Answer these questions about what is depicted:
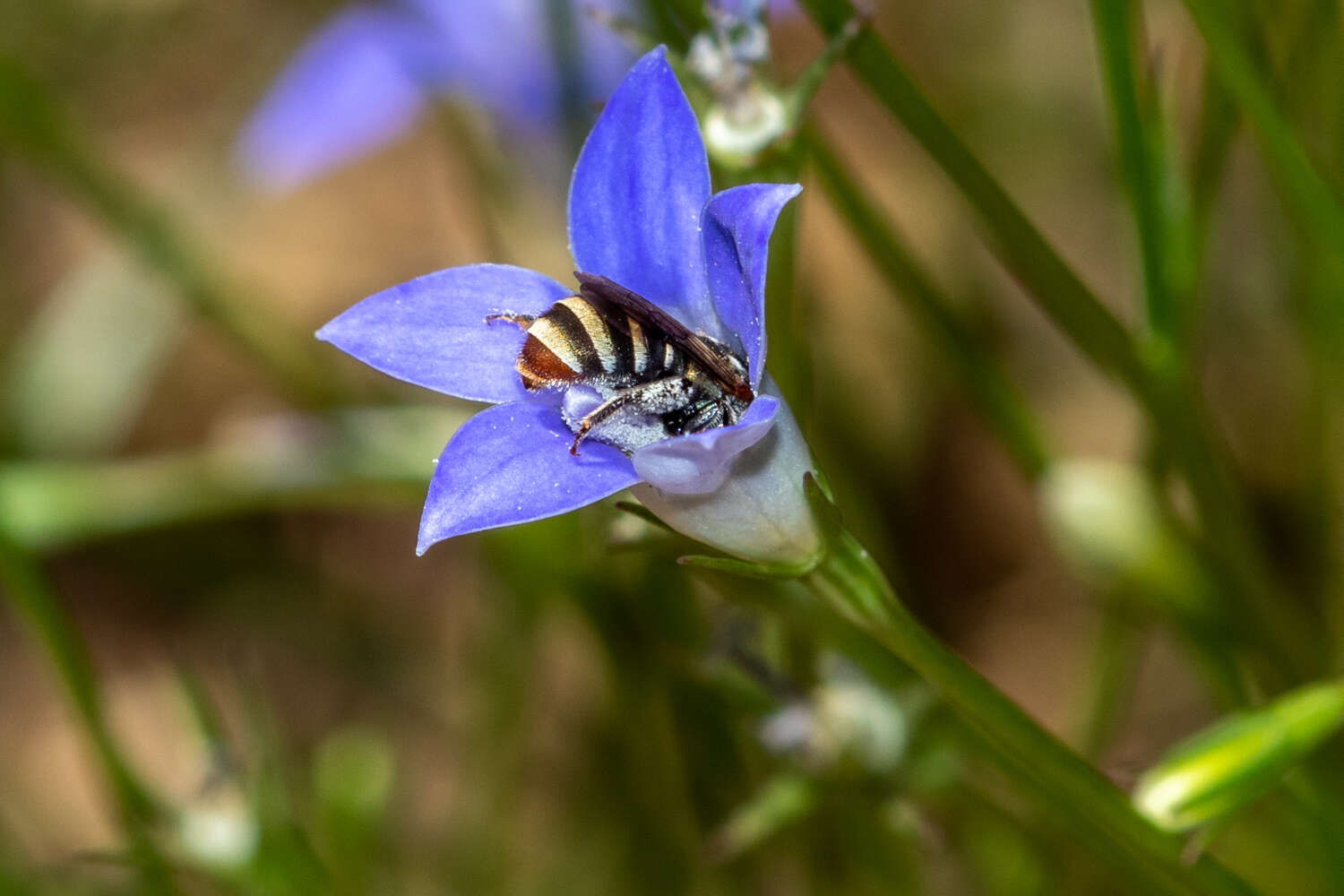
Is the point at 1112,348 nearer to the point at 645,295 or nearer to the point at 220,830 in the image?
the point at 645,295

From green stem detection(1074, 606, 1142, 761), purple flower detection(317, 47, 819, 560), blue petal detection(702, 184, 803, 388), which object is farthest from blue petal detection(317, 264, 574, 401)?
green stem detection(1074, 606, 1142, 761)

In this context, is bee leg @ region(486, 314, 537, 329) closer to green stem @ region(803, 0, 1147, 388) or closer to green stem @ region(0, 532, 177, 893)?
green stem @ region(803, 0, 1147, 388)

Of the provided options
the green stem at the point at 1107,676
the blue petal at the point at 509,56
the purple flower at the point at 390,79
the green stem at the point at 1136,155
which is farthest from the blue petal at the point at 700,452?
the purple flower at the point at 390,79

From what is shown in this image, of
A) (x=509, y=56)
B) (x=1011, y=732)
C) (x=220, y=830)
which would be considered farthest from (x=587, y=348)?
(x=509, y=56)

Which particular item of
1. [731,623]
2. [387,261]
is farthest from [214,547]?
[731,623]

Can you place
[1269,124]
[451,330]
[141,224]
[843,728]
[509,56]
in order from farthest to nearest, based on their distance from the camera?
[509,56], [141,224], [843,728], [1269,124], [451,330]

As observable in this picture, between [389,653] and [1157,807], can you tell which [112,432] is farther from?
[1157,807]
